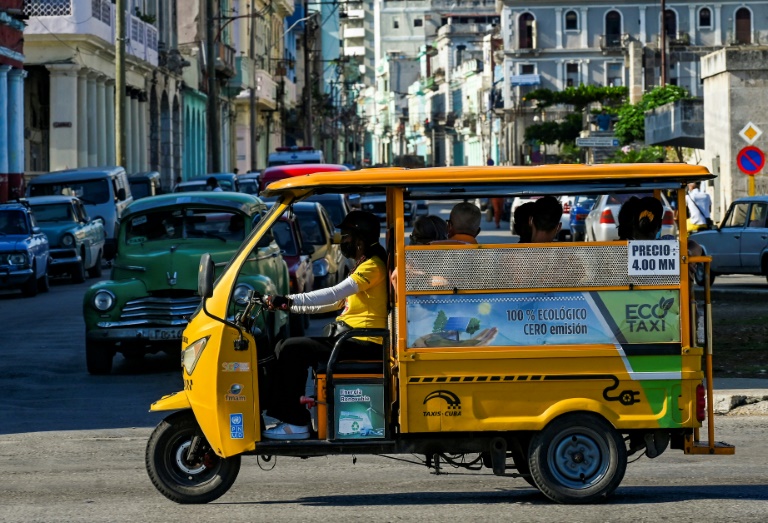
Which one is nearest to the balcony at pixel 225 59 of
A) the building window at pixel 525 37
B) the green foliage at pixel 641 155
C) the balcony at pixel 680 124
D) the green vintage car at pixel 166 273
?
the green foliage at pixel 641 155

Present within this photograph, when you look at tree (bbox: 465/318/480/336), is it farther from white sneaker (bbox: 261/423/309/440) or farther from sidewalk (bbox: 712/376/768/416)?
sidewalk (bbox: 712/376/768/416)

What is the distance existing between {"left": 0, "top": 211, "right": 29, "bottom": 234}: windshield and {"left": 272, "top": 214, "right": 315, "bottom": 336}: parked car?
811 cm

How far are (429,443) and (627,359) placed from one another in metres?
1.21

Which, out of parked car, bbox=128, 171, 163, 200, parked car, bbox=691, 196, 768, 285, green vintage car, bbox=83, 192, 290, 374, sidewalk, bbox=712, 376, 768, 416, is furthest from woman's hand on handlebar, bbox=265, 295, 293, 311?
parked car, bbox=128, 171, 163, 200

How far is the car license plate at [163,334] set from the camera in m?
15.1

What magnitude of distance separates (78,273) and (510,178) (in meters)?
23.6

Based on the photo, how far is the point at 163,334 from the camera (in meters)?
15.1

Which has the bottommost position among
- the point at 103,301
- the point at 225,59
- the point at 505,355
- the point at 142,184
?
the point at 505,355

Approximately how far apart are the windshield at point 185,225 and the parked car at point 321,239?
20.6 feet

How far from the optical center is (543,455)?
857 cm

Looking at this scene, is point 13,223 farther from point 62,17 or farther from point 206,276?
point 206,276

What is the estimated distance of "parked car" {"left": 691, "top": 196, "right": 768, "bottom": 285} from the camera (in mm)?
26109

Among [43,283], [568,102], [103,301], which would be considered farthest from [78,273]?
[568,102]

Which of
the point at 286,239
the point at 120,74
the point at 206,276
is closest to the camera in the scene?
the point at 206,276
